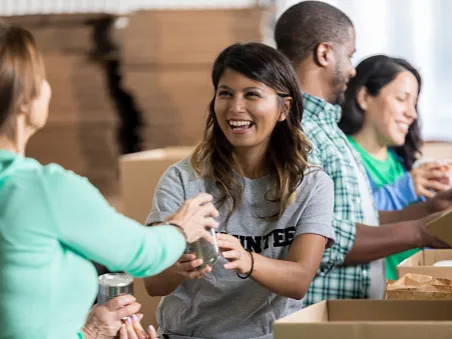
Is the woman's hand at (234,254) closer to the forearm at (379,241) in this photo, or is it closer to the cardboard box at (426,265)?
the cardboard box at (426,265)

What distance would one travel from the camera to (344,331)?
53.2 inches

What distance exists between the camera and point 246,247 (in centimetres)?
190

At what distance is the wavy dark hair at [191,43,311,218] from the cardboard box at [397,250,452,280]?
0.33 m

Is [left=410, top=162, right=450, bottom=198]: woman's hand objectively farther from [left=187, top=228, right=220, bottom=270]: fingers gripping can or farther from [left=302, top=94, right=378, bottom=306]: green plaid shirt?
[left=187, top=228, right=220, bottom=270]: fingers gripping can

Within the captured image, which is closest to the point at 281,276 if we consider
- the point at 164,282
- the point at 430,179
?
the point at 164,282

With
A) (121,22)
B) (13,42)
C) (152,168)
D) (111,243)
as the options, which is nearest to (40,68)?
(13,42)

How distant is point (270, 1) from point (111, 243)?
11.1ft

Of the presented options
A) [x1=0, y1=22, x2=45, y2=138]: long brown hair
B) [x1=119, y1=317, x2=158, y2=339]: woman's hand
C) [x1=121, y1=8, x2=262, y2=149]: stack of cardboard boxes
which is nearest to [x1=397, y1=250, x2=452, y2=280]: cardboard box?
[x1=119, y1=317, x2=158, y2=339]: woman's hand

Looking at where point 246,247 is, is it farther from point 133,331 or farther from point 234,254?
point 133,331

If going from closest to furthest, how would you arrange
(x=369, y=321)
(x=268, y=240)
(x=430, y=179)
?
(x=369, y=321) → (x=268, y=240) → (x=430, y=179)

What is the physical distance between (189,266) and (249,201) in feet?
1.16

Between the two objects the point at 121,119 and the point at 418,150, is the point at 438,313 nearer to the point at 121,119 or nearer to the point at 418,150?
the point at 418,150

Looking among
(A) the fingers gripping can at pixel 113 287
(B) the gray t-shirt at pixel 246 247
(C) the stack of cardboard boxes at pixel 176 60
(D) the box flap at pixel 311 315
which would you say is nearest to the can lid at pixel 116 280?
(A) the fingers gripping can at pixel 113 287

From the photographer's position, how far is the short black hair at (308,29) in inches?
98.4
